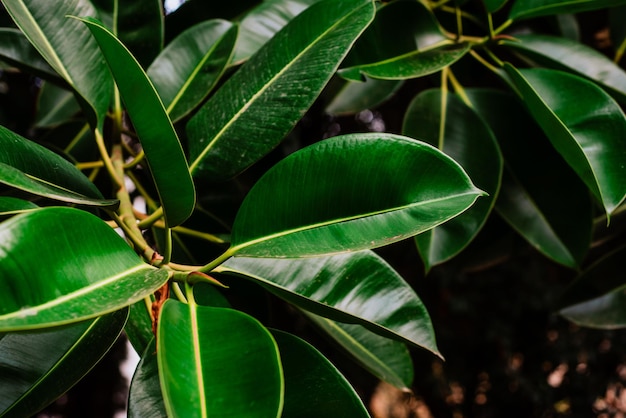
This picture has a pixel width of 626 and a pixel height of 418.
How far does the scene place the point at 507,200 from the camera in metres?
0.83

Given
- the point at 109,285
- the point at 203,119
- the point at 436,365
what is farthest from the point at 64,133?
the point at 436,365

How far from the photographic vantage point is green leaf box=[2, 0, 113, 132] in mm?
552

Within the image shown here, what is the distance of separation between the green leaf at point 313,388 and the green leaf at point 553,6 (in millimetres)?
481

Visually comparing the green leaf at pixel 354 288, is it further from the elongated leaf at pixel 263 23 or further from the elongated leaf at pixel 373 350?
the elongated leaf at pixel 263 23

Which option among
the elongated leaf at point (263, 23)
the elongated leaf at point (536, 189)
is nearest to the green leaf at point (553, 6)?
the elongated leaf at point (536, 189)

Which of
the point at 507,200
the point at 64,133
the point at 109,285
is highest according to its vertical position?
the point at 64,133

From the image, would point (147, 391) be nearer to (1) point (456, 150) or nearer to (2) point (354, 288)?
(2) point (354, 288)

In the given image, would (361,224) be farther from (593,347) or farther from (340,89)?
(593,347)

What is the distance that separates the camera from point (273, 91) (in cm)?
53

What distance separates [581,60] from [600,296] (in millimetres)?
362

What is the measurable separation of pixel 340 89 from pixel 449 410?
128 cm

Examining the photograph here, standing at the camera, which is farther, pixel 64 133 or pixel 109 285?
pixel 64 133

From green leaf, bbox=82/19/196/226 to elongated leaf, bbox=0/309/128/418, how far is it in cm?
13

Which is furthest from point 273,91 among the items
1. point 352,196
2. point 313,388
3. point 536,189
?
point 536,189
